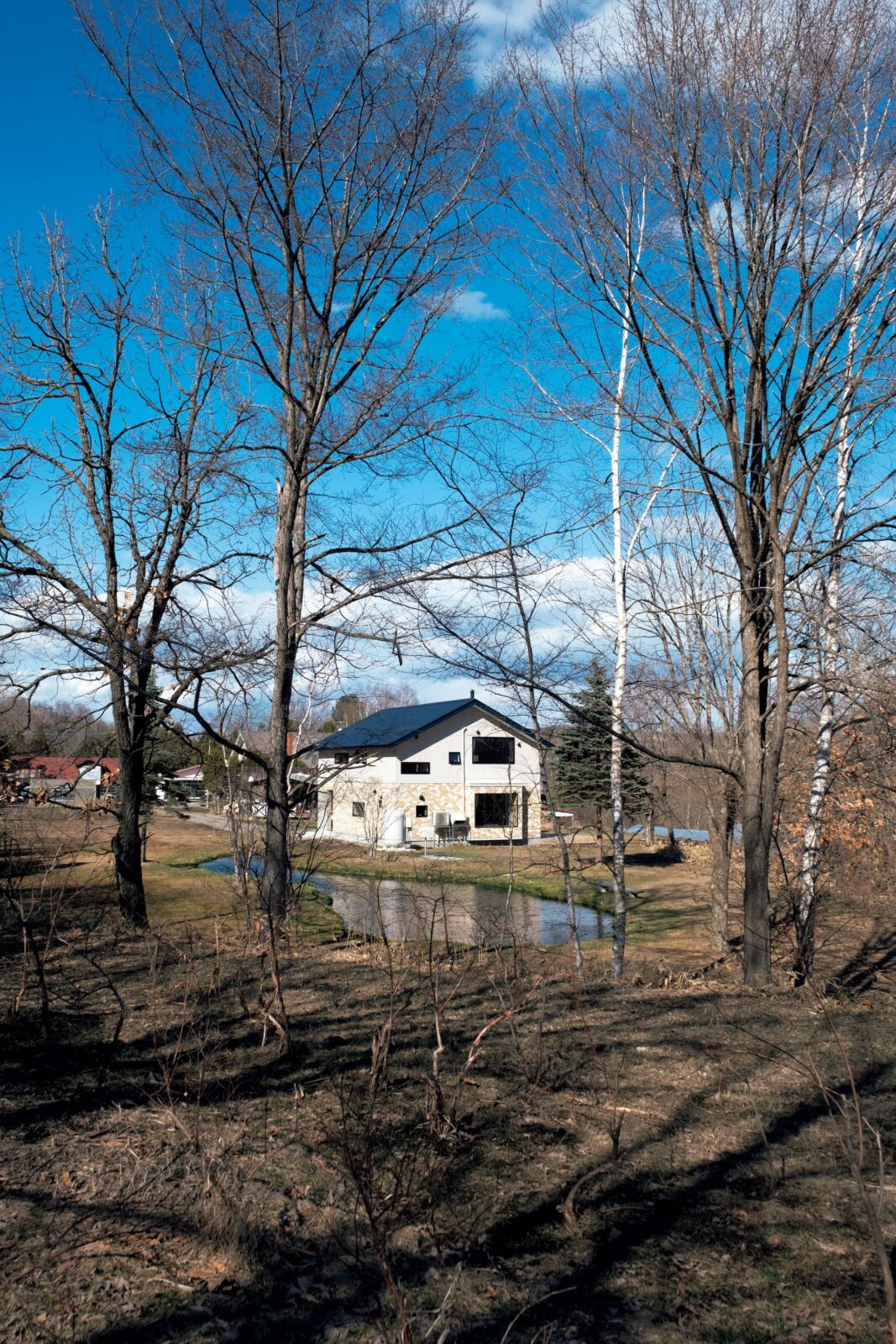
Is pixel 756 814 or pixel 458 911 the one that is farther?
pixel 458 911

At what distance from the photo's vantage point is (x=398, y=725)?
37031 mm

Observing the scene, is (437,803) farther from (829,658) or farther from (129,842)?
(829,658)

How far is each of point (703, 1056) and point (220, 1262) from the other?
315 cm

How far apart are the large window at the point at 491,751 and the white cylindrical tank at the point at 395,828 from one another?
12.5ft

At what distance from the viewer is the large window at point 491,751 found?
3625cm

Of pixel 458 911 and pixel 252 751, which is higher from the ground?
pixel 252 751

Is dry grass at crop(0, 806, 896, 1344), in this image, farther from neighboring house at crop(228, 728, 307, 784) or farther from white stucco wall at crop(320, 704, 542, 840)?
white stucco wall at crop(320, 704, 542, 840)

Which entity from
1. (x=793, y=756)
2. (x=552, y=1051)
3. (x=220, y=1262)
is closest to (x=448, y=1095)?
(x=552, y=1051)

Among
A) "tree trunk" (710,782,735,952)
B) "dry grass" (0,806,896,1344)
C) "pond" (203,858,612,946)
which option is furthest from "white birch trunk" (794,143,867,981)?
"pond" (203,858,612,946)

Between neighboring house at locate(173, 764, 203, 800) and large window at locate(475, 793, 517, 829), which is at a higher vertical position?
neighboring house at locate(173, 764, 203, 800)

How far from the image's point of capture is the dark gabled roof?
3500cm

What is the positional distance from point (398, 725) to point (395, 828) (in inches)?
178

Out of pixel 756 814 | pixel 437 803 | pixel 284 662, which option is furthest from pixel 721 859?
pixel 437 803

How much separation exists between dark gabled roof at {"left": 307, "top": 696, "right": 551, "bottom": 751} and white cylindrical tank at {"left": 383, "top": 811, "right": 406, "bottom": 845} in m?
2.56
